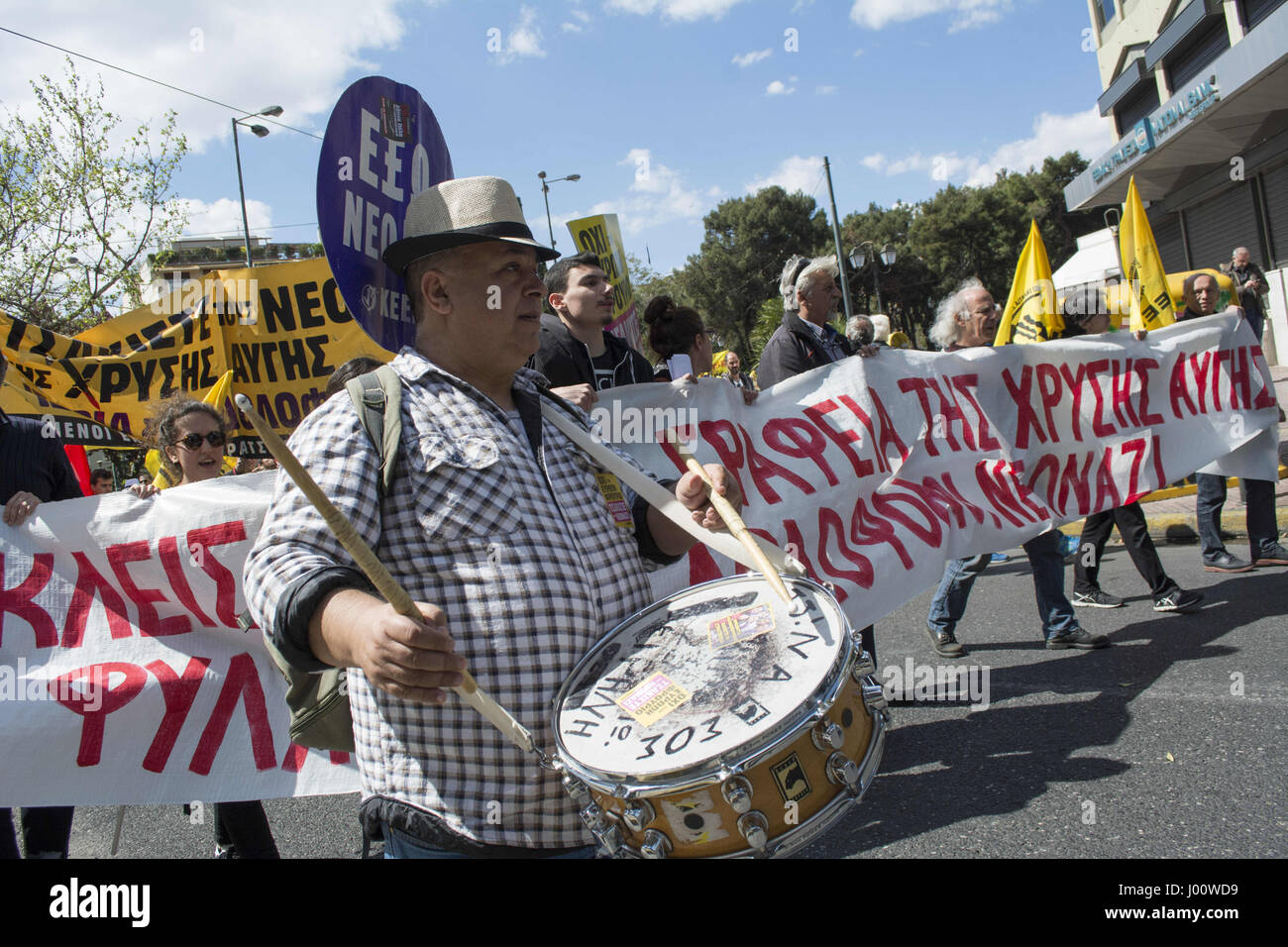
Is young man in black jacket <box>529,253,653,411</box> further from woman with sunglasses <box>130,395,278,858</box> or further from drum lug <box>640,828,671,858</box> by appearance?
drum lug <box>640,828,671,858</box>

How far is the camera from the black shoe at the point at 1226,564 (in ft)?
19.0

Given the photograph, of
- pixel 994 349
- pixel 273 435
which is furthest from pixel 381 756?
pixel 994 349

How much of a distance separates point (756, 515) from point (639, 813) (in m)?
2.94

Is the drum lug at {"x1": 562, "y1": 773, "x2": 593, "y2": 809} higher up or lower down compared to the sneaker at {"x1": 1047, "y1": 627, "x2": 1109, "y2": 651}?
higher up

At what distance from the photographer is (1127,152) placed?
23562 millimetres

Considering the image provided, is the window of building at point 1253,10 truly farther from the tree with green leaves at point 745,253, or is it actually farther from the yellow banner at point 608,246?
the tree with green leaves at point 745,253

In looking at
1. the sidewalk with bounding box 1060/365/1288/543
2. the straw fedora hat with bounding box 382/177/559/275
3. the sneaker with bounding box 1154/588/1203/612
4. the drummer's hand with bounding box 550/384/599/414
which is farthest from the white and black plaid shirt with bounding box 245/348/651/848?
→ the sidewalk with bounding box 1060/365/1288/543

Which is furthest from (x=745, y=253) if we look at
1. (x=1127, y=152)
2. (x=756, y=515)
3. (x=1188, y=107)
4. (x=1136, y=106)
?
(x=756, y=515)

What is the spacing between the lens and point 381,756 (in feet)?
5.14

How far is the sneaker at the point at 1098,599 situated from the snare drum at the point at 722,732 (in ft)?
15.3

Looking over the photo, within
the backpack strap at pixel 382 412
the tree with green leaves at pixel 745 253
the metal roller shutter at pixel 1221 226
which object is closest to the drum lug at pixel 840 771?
the backpack strap at pixel 382 412

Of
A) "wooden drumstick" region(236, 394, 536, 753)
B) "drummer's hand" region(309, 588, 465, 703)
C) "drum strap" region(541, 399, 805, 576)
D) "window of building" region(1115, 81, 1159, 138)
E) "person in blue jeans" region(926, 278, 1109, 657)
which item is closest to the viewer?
"wooden drumstick" region(236, 394, 536, 753)

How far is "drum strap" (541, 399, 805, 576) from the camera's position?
184 cm

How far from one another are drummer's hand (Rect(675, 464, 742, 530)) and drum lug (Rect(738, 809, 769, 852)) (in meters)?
0.64
